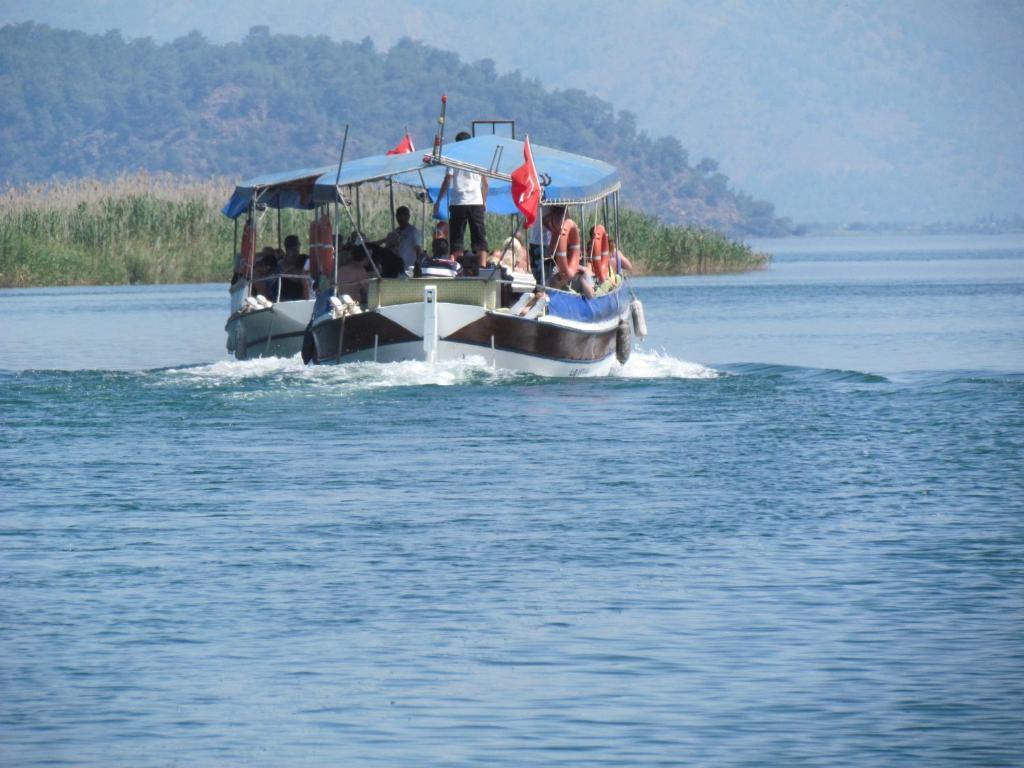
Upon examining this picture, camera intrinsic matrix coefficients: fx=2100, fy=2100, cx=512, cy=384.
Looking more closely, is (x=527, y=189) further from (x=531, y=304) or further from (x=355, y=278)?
(x=355, y=278)

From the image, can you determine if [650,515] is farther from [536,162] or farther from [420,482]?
[536,162]

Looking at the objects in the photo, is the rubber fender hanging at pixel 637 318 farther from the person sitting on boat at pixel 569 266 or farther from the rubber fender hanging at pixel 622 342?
the person sitting on boat at pixel 569 266

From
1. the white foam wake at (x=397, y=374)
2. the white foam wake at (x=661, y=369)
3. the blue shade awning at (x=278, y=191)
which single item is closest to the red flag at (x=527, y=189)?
the white foam wake at (x=397, y=374)

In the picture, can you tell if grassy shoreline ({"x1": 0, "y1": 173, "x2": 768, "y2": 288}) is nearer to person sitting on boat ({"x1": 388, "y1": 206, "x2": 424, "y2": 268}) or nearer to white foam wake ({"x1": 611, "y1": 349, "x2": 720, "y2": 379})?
white foam wake ({"x1": 611, "y1": 349, "x2": 720, "y2": 379})

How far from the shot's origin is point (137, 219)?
56.5 m

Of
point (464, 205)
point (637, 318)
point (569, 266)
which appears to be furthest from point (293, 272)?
point (569, 266)

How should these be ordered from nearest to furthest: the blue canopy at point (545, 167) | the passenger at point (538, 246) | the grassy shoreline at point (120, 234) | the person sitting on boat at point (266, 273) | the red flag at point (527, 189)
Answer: the red flag at point (527, 189), the blue canopy at point (545, 167), the passenger at point (538, 246), the person sitting on boat at point (266, 273), the grassy shoreline at point (120, 234)

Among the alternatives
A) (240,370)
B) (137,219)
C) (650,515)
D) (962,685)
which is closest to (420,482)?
(650,515)

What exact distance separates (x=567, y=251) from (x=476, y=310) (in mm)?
2473

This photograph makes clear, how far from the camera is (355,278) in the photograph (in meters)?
25.2

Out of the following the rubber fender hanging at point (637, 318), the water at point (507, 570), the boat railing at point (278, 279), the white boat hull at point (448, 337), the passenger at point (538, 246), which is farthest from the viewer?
the rubber fender hanging at point (637, 318)

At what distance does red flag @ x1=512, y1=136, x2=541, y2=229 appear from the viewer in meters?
23.9

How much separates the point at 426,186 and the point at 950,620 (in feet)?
69.0

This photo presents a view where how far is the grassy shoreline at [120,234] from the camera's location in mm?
55094
